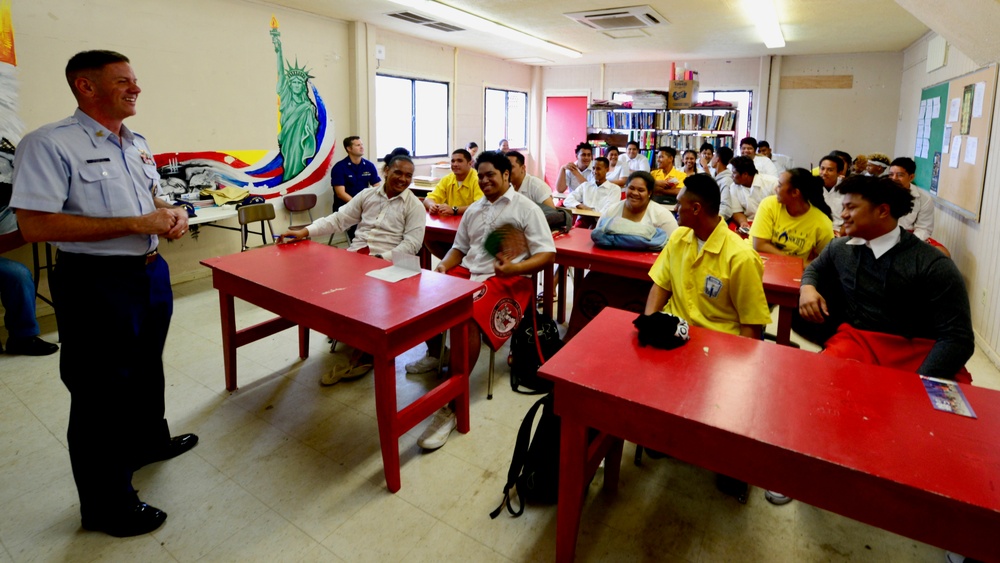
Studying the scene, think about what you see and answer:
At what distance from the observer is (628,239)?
10.7 feet

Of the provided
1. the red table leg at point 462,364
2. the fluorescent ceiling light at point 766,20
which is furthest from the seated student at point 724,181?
the red table leg at point 462,364

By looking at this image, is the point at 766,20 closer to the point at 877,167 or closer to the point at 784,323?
the point at 877,167

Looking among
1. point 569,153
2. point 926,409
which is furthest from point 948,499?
point 569,153

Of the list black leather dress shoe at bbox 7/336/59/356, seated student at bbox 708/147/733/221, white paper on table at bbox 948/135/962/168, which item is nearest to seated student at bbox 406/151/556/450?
seated student at bbox 708/147/733/221

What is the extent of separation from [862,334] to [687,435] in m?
1.18

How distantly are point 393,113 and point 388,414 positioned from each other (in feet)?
21.0

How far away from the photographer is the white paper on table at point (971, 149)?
4055mm

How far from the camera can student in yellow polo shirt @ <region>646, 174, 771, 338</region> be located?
211cm

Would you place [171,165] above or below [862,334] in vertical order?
above

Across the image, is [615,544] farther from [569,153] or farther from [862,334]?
[569,153]

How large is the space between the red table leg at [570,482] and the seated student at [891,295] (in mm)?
1163

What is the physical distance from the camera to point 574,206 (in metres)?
5.31

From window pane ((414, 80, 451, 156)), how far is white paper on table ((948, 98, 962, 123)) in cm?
625

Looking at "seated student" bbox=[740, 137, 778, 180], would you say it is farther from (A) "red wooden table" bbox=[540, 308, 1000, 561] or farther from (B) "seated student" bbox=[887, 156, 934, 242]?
(A) "red wooden table" bbox=[540, 308, 1000, 561]
